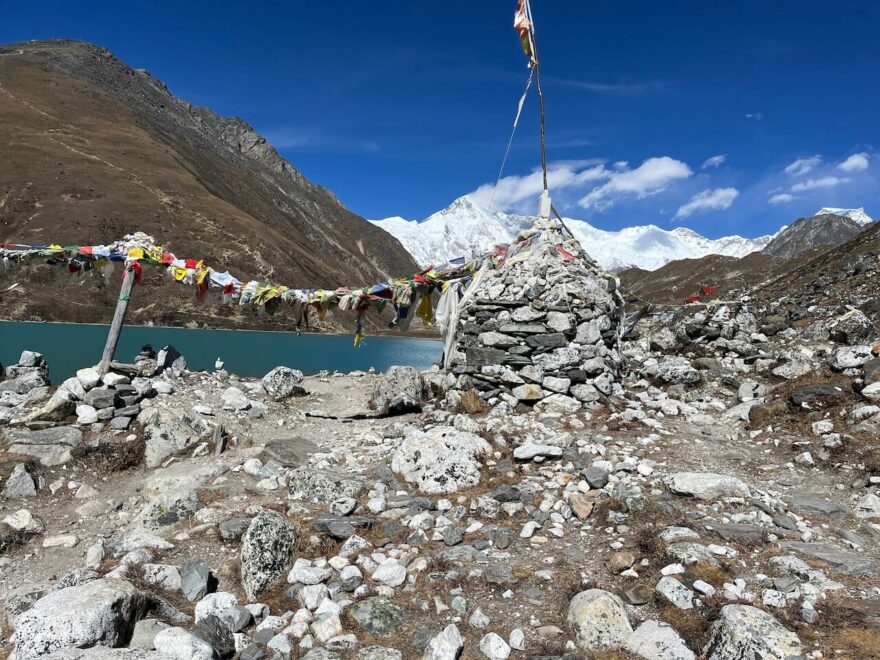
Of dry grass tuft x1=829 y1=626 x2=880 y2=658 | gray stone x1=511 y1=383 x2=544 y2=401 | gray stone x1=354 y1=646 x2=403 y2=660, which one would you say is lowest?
gray stone x1=354 y1=646 x2=403 y2=660

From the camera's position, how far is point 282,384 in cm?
1325

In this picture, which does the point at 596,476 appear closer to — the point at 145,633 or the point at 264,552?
the point at 264,552

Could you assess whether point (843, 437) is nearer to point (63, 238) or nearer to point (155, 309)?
point (155, 309)

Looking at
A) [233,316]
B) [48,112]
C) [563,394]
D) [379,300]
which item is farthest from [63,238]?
[563,394]

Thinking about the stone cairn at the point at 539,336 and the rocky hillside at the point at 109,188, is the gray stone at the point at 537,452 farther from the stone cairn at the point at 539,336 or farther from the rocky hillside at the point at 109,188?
the rocky hillside at the point at 109,188

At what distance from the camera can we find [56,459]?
8.70m

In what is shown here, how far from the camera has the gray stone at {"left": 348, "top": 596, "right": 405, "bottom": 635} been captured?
4.54 meters

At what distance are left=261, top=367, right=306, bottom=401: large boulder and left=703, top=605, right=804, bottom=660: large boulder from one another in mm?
10898

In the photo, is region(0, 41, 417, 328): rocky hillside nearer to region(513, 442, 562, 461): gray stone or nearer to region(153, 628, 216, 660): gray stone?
region(513, 442, 562, 461): gray stone

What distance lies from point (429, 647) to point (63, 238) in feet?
363

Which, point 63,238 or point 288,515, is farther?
point 63,238

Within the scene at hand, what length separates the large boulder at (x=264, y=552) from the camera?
17.0 feet

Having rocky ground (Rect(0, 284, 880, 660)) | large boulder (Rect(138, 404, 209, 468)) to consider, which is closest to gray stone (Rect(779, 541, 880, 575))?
rocky ground (Rect(0, 284, 880, 660))

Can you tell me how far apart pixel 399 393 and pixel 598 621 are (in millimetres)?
8360
